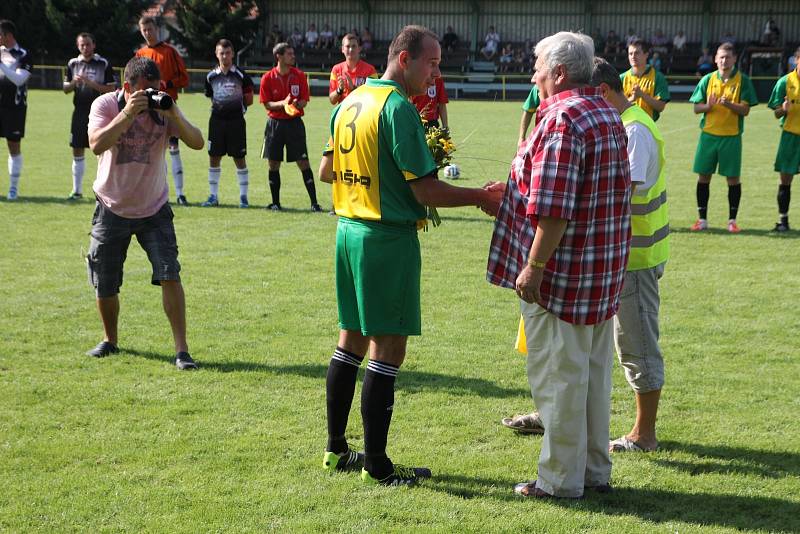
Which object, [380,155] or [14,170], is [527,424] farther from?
[14,170]

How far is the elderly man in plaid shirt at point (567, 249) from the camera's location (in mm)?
3928

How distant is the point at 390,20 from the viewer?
4662cm

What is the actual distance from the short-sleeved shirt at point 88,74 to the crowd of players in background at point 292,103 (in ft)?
0.05

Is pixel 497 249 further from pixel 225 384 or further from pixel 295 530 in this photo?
pixel 225 384

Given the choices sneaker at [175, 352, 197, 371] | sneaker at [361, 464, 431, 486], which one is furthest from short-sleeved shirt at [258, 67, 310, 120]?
sneaker at [361, 464, 431, 486]

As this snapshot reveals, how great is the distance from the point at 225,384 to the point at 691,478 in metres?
2.99

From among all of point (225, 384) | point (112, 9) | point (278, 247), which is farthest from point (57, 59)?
point (225, 384)

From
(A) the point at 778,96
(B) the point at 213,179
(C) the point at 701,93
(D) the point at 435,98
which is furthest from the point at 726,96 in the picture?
(B) the point at 213,179

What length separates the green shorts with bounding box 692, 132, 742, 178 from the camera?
11438 mm

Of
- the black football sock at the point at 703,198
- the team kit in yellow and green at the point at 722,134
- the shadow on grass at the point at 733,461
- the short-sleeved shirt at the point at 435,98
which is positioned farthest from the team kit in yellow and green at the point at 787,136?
the shadow on grass at the point at 733,461

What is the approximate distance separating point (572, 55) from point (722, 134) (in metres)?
8.21

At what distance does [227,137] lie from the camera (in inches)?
500

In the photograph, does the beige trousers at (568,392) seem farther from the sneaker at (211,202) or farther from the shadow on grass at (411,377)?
the sneaker at (211,202)

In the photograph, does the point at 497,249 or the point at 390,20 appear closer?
the point at 497,249
